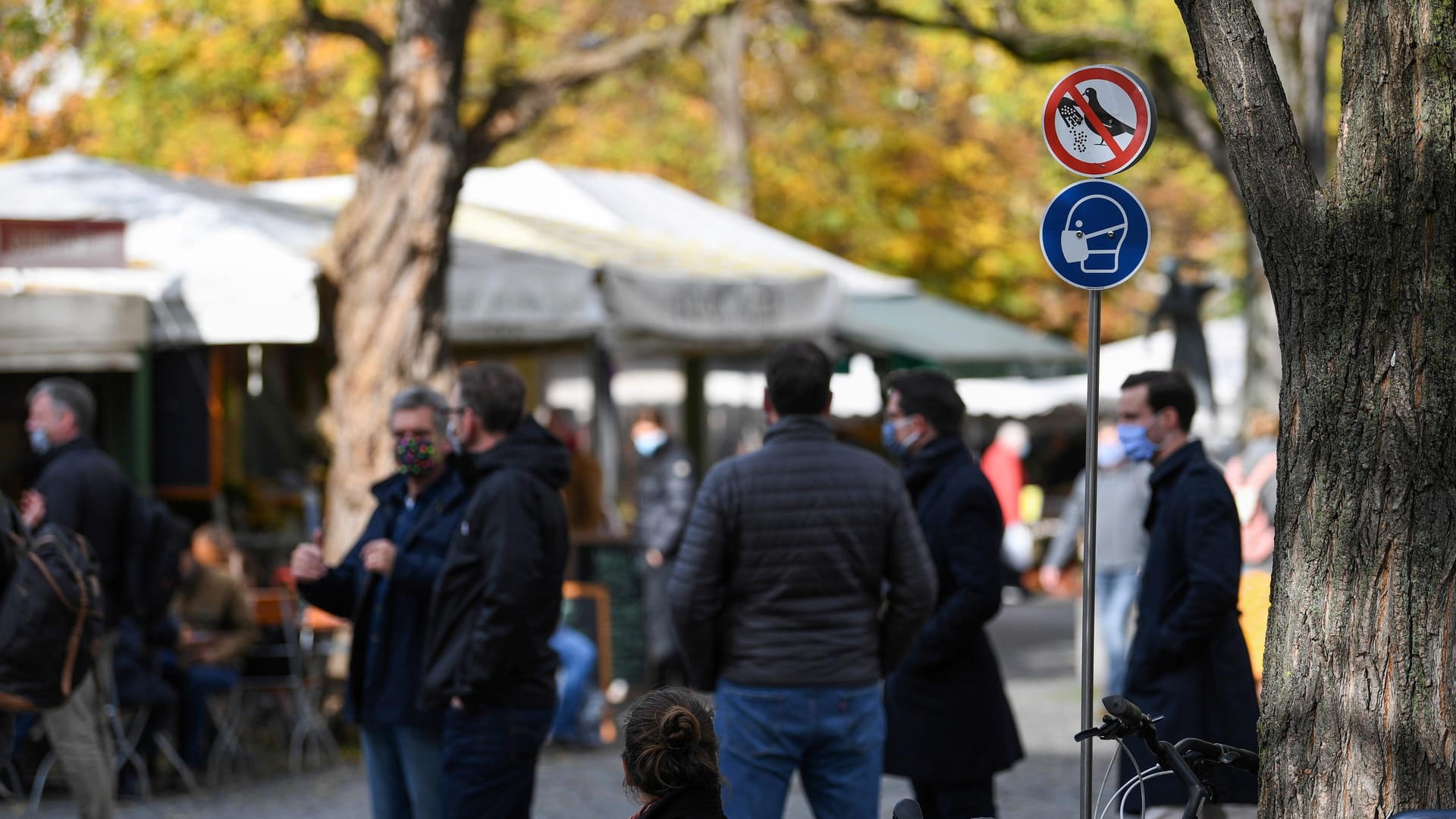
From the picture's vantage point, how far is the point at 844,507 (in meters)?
5.50

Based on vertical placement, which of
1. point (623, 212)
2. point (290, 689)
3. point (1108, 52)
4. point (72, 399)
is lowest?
point (290, 689)

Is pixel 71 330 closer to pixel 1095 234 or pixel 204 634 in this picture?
pixel 204 634

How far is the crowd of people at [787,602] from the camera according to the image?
17.9 ft

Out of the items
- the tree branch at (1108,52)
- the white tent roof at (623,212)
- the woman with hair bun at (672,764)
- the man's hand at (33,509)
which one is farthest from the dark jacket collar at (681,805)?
the tree branch at (1108,52)

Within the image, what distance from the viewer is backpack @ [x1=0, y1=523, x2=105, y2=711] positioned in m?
6.75

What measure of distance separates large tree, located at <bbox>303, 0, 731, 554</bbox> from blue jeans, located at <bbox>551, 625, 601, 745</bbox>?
1.40 m

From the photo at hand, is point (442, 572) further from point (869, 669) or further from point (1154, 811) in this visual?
point (1154, 811)

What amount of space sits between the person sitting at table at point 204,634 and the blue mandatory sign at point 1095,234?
5.75 m

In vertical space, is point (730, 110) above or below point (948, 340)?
above

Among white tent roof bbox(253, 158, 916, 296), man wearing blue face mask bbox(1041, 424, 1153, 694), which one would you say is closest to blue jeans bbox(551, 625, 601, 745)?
man wearing blue face mask bbox(1041, 424, 1153, 694)

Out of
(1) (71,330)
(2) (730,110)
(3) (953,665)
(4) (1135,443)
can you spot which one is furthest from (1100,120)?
(2) (730,110)

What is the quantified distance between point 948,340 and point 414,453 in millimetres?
11606

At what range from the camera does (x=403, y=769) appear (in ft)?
19.4

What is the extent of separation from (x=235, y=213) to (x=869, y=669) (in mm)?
6571
